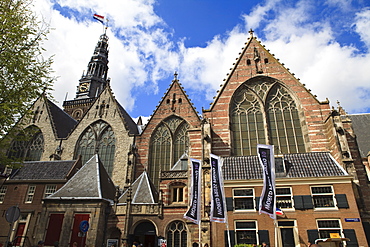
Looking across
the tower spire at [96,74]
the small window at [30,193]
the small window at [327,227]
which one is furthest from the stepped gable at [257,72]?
the tower spire at [96,74]

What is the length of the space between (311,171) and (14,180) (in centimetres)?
2115

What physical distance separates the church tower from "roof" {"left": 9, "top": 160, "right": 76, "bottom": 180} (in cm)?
1985

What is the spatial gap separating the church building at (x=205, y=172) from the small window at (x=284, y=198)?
0.05 m

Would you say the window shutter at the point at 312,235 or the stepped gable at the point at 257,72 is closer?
the window shutter at the point at 312,235

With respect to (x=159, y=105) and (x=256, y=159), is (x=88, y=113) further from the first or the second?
(x=256, y=159)

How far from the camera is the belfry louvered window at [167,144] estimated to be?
23188mm

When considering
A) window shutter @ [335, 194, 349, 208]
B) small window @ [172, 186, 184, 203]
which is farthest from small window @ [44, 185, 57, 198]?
window shutter @ [335, 194, 349, 208]

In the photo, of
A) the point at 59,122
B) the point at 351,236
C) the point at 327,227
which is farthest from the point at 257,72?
the point at 59,122

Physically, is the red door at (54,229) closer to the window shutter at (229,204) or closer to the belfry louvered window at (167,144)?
the belfry louvered window at (167,144)

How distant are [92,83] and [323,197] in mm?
39158

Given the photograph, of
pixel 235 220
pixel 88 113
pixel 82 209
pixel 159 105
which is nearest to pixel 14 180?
pixel 82 209

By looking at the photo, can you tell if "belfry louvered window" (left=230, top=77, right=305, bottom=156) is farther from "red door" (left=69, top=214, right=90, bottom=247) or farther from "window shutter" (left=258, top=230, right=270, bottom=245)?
"red door" (left=69, top=214, right=90, bottom=247)

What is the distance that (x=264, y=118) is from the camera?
67.5 feet

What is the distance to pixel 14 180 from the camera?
2052cm
